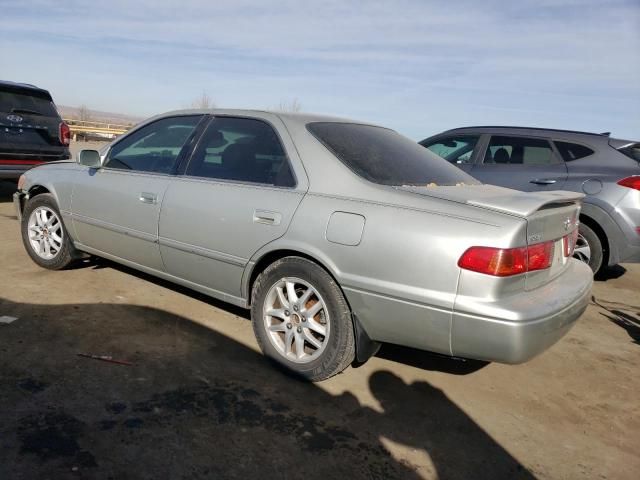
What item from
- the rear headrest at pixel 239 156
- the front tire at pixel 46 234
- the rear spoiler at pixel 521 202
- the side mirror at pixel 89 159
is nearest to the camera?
the rear spoiler at pixel 521 202

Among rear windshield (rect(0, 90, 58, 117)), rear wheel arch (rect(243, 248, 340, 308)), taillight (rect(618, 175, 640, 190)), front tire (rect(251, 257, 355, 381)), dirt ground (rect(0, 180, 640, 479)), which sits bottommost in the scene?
dirt ground (rect(0, 180, 640, 479))

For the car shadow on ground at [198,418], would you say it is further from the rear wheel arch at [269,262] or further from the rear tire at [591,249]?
the rear tire at [591,249]

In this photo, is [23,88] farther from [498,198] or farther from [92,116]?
[92,116]

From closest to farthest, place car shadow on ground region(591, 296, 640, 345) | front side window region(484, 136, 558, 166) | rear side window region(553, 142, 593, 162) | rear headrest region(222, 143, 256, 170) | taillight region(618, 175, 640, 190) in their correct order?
rear headrest region(222, 143, 256, 170) → car shadow on ground region(591, 296, 640, 345) → taillight region(618, 175, 640, 190) → rear side window region(553, 142, 593, 162) → front side window region(484, 136, 558, 166)

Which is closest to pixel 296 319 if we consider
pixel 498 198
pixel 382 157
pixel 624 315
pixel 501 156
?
pixel 382 157

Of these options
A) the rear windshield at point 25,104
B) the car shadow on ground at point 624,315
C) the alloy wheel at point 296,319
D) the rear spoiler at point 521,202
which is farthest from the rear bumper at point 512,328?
the rear windshield at point 25,104

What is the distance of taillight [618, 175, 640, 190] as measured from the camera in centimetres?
527

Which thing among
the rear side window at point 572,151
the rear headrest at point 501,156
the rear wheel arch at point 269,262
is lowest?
the rear wheel arch at point 269,262

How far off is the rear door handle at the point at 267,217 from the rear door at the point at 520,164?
152 inches

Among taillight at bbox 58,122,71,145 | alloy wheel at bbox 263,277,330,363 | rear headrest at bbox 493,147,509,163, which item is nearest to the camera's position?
alloy wheel at bbox 263,277,330,363

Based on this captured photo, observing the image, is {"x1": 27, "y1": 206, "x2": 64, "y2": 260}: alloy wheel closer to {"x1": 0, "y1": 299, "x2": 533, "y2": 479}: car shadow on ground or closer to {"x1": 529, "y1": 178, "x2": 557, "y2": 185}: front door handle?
{"x1": 0, "y1": 299, "x2": 533, "y2": 479}: car shadow on ground

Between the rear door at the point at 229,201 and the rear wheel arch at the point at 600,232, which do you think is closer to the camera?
the rear door at the point at 229,201

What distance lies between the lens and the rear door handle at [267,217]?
3090 mm

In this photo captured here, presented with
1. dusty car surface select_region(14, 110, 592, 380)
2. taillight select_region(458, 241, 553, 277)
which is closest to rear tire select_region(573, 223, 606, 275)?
dusty car surface select_region(14, 110, 592, 380)
